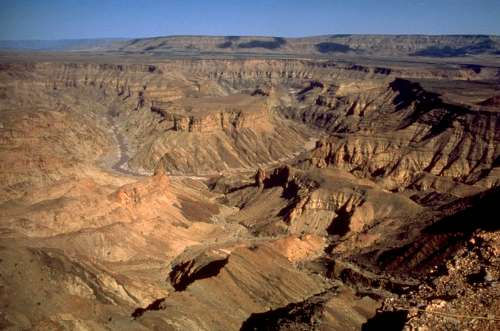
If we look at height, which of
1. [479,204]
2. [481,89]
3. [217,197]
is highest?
[481,89]

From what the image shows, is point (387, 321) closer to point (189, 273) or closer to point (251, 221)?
point (189, 273)

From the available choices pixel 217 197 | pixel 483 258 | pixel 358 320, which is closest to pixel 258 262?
pixel 358 320

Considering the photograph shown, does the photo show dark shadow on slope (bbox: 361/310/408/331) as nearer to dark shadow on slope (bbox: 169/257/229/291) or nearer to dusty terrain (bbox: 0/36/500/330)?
dusty terrain (bbox: 0/36/500/330)

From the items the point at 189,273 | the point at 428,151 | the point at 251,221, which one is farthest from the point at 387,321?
the point at 428,151

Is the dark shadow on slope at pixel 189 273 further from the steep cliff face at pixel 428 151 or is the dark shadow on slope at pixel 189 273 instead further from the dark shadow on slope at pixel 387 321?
the steep cliff face at pixel 428 151

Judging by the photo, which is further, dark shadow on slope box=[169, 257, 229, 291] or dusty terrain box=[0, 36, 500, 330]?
dark shadow on slope box=[169, 257, 229, 291]

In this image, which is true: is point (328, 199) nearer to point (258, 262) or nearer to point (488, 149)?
point (258, 262)

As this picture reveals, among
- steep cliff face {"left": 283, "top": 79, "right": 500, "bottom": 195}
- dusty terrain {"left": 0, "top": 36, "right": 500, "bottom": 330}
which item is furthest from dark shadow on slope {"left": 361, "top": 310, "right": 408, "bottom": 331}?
steep cliff face {"left": 283, "top": 79, "right": 500, "bottom": 195}

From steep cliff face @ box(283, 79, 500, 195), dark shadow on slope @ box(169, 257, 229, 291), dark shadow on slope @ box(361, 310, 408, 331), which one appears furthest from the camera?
steep cliff face @ box(283, 79, 500, 195)
